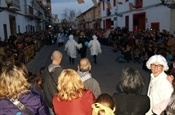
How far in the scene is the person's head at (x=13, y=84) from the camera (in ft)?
11.0

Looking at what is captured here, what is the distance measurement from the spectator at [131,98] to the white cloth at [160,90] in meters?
0.38

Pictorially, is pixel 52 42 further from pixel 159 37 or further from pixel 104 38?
pixel 159 37

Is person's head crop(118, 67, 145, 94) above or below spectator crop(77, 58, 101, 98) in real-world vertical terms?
above

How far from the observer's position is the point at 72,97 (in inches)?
148

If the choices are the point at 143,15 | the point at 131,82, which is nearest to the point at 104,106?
the point at 131,82

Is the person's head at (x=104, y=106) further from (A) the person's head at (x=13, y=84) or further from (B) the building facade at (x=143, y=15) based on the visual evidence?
(B) the building facade at (x=143, y=15)

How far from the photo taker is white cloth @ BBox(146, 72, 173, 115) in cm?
416

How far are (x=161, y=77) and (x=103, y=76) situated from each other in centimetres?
784

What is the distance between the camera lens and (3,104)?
3.29m

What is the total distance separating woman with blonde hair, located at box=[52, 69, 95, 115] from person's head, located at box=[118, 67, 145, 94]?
0.45 metres

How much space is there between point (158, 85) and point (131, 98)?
2.05 feet

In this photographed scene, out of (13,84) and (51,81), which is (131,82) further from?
(51,81)

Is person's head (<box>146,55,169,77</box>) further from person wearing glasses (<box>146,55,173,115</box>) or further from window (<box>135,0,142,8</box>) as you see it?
window (<box>135,0,142,8</box>)

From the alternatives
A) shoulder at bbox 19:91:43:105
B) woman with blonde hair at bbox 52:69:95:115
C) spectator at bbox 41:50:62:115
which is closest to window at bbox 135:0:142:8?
spectator at bbox 41:50:62:115
